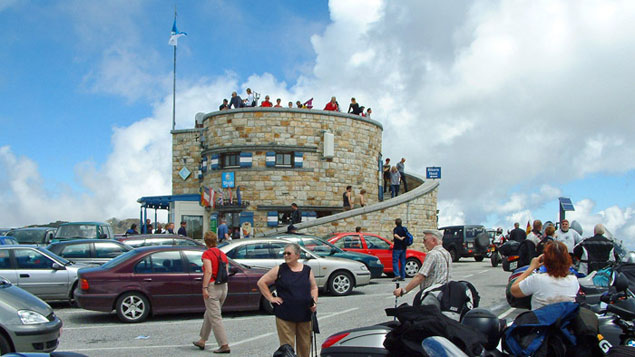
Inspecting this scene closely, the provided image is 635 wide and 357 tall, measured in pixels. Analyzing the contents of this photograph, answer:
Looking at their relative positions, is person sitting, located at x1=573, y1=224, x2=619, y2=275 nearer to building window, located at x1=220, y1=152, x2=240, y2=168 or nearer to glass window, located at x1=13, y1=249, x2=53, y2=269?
glass window, located at x1=13, y1=249, x2=53, y2=269

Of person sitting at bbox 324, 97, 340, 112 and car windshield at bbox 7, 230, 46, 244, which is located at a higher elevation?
person sitting at bbox 324, 97, 340, 112

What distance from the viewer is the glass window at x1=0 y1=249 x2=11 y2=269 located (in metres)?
11.2

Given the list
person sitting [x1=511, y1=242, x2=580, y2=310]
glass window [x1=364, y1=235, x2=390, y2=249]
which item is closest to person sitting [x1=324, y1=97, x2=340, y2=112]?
glass window [x1=364, y1=235, x2=390, y2=249]

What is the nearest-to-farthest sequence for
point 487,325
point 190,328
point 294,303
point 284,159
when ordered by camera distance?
point 487,325 → point 294,303 → point 190,328 → point 284,159

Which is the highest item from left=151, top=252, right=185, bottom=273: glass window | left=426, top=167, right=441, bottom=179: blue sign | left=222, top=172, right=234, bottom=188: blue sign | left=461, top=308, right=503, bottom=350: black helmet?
left=426, top=167, right=441, bottom=179: blue sign

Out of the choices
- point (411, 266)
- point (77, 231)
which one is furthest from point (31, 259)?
point (411, 266)

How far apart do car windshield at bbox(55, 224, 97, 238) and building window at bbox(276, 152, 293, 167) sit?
10.6 meters

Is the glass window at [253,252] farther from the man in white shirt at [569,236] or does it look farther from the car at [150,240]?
the man in white shirt at [569,236]

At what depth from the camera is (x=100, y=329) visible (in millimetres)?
9656

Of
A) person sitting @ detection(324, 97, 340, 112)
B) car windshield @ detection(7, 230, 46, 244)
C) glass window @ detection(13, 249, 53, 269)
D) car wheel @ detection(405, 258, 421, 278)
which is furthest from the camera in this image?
person sitting @ detection(324, 97, 340, 112)

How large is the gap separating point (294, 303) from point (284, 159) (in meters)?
22.3

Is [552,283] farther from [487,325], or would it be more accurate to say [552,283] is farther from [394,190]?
[394,190]

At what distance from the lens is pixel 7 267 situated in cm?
1127

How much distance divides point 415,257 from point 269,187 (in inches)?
443
